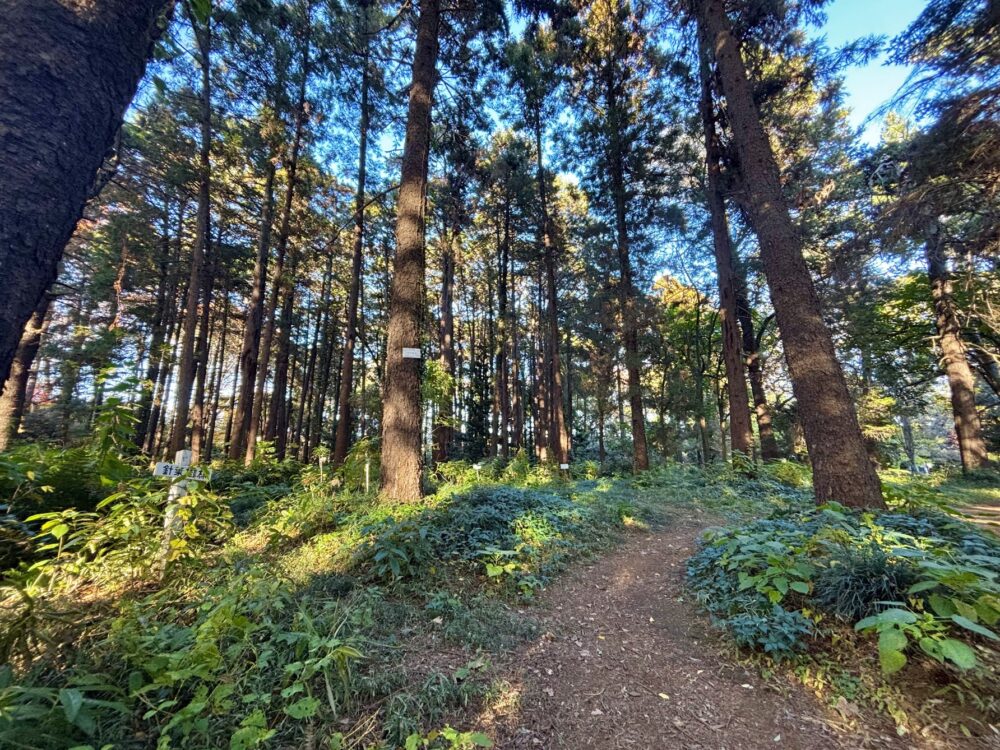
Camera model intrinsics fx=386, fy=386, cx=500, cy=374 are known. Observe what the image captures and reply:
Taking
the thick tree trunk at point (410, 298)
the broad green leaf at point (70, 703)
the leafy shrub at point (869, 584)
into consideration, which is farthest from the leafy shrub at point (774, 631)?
the thick tree trunk at point (410, 298)

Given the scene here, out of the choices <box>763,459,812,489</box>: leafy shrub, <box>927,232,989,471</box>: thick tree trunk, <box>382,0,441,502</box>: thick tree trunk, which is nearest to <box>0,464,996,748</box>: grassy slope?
<box>382,0,441,502</box>: thick tree trunk

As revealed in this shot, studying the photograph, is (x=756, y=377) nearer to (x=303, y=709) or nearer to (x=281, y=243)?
(x=303, y=709)

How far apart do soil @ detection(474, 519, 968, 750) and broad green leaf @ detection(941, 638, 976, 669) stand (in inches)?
17.1

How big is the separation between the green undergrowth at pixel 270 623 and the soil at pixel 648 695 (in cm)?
24

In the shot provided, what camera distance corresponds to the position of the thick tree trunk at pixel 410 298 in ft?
17.5

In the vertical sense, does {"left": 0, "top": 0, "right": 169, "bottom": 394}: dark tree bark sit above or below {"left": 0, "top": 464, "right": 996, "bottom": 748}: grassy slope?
above

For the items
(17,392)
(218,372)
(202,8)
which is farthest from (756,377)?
(218,372)

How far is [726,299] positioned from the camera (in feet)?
36.2

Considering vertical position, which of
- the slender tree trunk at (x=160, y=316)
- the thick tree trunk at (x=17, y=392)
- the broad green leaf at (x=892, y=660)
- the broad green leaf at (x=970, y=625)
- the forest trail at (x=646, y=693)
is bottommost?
the forest trail at (x=646, y=693)

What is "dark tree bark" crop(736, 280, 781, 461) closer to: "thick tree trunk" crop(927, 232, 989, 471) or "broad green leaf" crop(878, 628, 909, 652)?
"thick tree trunk" crop(927, 232, 989, 471)

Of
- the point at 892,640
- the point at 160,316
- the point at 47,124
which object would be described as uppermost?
the point at 160,316

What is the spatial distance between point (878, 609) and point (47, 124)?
484cm

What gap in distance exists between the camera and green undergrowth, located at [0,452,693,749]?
5.97ft

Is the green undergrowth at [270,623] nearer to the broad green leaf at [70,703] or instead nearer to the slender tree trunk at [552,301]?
the broad green leaf at [70,703]
